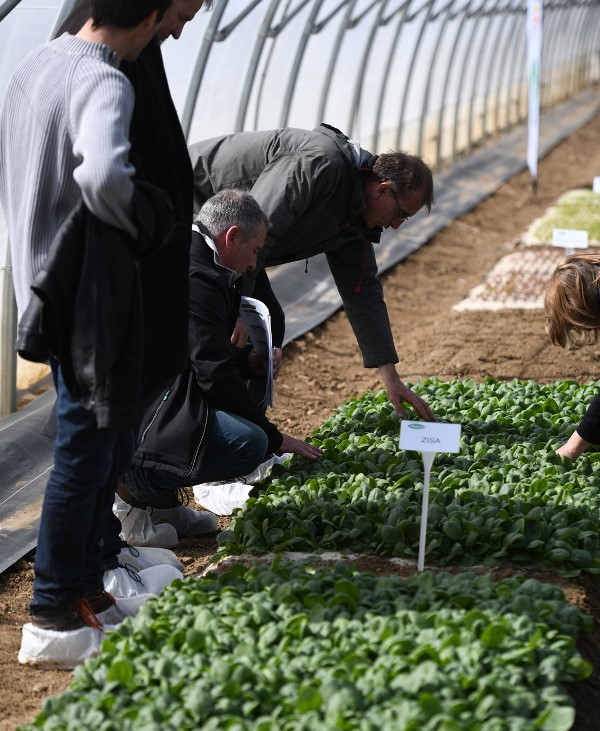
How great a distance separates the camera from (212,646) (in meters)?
2.78

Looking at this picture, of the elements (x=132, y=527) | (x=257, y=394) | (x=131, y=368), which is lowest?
(x=132, y=527)

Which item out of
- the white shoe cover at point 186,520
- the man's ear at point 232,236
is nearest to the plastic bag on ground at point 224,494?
the white shoe cover at point 186,520

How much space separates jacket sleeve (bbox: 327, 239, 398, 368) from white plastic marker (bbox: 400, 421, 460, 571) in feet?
4.51

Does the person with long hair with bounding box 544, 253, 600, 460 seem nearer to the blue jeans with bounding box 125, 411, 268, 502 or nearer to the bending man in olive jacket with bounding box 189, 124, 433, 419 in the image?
the bending man in olive jacket with bounding box 189, 124, 433, 419

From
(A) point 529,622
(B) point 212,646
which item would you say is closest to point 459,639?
(A) point 529,622

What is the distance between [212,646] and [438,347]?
201 inches

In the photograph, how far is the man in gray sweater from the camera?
2766 millimetres

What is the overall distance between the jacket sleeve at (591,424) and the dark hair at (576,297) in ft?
0.83

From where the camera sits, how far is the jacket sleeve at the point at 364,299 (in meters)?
4.84

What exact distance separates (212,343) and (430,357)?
361 cm

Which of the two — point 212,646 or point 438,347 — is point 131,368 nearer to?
point 212,646

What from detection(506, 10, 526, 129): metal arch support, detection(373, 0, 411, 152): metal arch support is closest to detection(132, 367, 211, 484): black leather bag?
detection(373, 0, 411, 152): metal arch support

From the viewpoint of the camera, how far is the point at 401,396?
15.5ft

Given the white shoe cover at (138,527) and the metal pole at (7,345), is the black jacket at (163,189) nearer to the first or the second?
the white shoe cover at (138,527)
